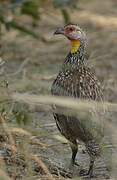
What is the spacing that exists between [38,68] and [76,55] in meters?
3.46

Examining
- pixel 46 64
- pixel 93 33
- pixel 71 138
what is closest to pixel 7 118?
pixel 71 138

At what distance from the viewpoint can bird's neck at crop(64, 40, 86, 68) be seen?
19.9ft

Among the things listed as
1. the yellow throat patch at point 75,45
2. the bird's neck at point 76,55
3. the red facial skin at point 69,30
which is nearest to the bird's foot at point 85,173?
the bird's neck at point 76,55

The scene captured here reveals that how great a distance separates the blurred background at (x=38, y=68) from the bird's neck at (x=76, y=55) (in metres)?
0.25

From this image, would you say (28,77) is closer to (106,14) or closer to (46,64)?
(46,64)

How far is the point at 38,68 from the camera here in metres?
9.51

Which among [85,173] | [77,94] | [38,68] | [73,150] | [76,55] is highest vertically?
[76,55]

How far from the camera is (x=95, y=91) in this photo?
572 cm

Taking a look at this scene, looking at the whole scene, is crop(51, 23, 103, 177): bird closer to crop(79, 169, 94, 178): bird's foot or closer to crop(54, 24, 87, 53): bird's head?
crop(79, 169, 94, 178): bird's foot

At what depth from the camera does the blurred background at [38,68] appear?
518 centimetres

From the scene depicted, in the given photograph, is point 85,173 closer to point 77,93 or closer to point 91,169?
point 91,169

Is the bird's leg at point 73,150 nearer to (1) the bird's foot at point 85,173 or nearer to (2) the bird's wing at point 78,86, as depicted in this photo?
(1) the bird's foot at point 85,173

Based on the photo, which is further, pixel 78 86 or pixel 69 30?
pixel 69 30

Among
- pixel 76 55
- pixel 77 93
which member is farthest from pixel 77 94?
pixel 76 55
